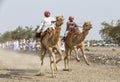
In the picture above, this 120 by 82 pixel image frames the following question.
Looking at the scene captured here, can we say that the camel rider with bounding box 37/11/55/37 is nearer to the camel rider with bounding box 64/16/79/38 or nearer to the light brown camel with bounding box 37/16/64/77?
the light brown camel with bounding box 37/16/64/77

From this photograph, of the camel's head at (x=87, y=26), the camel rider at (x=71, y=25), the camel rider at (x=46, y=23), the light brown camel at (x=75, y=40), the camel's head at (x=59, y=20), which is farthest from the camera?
the camel rider at (x=71, y=25)

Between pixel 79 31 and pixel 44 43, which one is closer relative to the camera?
pixel 44 43

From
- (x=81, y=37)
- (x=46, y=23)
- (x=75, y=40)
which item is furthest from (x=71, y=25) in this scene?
(x=46, y=23)

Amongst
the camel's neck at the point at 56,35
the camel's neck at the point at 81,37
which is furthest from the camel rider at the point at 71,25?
the camel's neck at the point at 56,35

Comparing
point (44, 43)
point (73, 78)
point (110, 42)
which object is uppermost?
point (44, 43)

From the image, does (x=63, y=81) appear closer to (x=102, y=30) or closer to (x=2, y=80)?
(x=2, y=80)

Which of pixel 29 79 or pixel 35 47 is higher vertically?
pixel 29 79

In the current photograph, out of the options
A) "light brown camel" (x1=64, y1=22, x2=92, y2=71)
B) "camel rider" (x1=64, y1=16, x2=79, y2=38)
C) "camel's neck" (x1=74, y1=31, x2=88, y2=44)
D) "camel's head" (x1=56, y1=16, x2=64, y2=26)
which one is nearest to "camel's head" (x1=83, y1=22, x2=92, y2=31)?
"light brown camel" (x1=64, y1=22, x2=92, y2=71)

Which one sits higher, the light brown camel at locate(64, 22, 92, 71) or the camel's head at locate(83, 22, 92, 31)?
the camel's head at locate(83, 22, 92, 31)

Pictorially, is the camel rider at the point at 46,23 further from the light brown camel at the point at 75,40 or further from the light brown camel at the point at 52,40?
the light brown camel at the point at 75,40

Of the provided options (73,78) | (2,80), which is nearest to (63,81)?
(73,78)

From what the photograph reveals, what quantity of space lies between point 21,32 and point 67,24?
110m

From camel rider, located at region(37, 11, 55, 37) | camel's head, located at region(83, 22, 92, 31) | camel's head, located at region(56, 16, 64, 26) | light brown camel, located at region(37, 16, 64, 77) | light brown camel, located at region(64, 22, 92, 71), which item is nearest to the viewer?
camel's head, located at region(56, 16, 64, 26)

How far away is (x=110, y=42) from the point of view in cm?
10831
